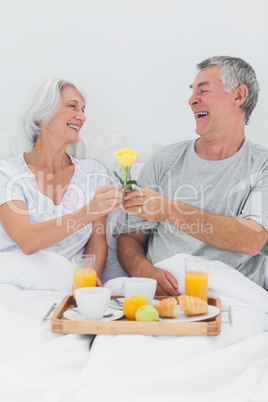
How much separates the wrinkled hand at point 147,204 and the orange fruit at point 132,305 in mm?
478

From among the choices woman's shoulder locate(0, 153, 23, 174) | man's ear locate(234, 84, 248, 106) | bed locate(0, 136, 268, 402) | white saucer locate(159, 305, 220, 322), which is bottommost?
bed locate(0, 136, 268, 402)

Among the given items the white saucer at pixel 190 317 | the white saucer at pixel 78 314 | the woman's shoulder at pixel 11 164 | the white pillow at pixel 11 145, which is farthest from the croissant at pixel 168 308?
the white pillow at pixel 11 145

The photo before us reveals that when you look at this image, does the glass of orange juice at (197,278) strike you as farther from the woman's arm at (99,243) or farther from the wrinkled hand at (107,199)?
the woman's arm at (99,243)

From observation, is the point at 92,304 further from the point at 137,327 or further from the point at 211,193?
the point at 211,193

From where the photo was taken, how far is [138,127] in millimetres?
2559

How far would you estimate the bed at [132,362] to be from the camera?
3.21 ft

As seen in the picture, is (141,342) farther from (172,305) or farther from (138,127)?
(138,127)

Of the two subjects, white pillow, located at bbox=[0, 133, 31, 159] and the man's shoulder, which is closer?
the man's shoulder

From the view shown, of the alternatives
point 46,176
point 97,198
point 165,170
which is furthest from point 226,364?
point 46,176

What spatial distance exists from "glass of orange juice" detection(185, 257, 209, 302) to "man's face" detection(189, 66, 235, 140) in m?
0.72

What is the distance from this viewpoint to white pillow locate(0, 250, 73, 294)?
168cm

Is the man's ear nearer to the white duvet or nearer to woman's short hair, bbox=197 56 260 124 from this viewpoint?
woman's short hair, bbox=197 56 260 124

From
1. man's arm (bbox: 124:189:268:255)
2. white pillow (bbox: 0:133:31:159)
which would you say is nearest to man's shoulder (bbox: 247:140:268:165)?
man's arm (bbox: 124:189:268:255)

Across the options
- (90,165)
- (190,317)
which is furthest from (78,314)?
(90,165)
